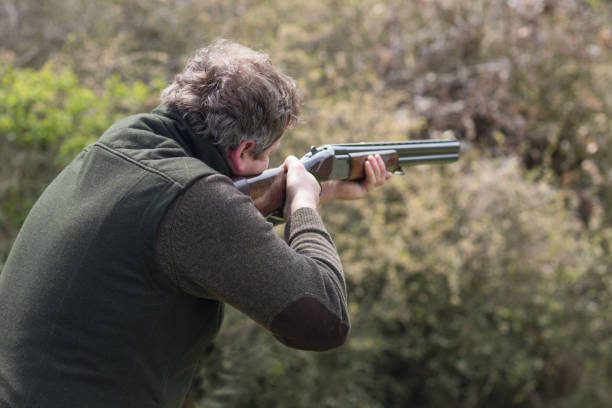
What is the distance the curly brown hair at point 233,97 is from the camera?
1862 mm

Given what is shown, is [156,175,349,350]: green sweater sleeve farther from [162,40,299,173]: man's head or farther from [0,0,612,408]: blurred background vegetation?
[0,0,612,408]: blurred background vegetation

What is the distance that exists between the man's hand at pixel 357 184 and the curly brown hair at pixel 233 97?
89 cm

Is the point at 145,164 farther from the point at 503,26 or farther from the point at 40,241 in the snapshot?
the point at 503,26

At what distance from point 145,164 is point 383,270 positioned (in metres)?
3.52

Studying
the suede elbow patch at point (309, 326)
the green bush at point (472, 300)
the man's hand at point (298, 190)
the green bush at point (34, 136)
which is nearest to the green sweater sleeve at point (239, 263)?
the suede elbow patch at point (309, 326)

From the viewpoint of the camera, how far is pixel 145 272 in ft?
5.39

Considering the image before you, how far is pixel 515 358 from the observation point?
482 cm

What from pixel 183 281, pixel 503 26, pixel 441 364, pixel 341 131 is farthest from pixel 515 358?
pixel 503 26

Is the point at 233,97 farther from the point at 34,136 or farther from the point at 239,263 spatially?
the point at 34,136

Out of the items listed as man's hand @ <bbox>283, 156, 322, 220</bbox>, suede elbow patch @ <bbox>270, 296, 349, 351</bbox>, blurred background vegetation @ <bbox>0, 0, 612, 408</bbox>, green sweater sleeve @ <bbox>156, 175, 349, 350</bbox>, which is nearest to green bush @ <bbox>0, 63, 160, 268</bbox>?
blurred background vegetation @ <bbox>0, 0, 612, 408</bbox>

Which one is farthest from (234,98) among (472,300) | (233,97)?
(472,300)

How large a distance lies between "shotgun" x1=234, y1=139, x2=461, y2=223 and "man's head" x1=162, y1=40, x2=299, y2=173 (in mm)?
195

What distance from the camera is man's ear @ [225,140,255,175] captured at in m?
1.95

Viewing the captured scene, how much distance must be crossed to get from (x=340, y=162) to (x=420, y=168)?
2.87m
